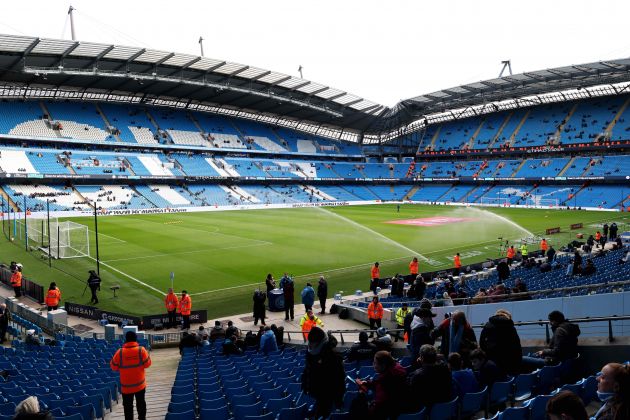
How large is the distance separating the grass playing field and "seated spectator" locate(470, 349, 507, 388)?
15013mm

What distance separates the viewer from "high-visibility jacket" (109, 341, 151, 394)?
286 inches

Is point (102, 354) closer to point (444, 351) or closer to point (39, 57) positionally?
point (444, 351)

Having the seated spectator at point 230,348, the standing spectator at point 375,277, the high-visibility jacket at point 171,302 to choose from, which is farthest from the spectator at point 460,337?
the standing spectator at point 375,277

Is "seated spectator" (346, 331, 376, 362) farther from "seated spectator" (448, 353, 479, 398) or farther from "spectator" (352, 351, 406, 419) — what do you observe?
"spectator" (352, 351, 406, 419)

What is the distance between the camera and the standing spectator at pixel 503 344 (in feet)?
19.9

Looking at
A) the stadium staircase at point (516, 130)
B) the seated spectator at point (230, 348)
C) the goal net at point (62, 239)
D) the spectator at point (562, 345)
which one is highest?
the stadium staircase at point (516, 130)

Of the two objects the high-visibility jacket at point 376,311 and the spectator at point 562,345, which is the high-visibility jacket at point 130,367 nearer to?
the spectator at point 562,345

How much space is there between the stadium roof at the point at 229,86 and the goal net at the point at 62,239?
27314 millimetres

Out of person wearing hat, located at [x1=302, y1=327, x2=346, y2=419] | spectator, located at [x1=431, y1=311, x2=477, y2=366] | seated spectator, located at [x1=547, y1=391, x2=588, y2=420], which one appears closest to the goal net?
person wearing hat, located at [x1=302, y1=327, x2=346, y2=419]

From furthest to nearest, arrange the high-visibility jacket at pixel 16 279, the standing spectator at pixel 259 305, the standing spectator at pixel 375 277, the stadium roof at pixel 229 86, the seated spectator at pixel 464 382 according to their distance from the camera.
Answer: the stadium roof at pixel 229 86 → the standing spectator at pixel 375 277 → the high-visibility jacket at pixel 16 279 → the standing spectator at pixel 259 305 → the seated spectator at pixel 464 382

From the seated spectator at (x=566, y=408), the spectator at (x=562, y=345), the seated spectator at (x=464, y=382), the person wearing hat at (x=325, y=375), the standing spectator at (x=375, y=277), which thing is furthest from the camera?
the standing spectator at (x=375, y=277)

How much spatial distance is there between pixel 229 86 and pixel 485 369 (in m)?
70.3

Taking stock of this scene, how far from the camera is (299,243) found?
122ft

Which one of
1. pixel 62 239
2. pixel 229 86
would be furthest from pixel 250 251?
pixel 229 86
